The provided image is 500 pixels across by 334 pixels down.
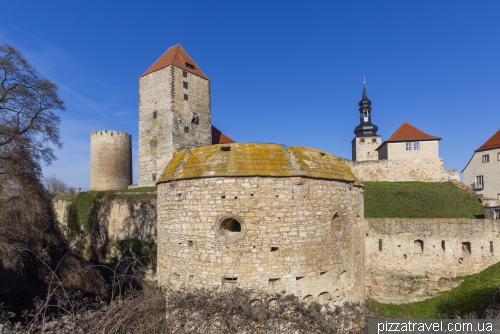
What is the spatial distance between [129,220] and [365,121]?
3930 centimetres

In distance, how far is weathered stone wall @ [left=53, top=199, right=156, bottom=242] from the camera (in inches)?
827

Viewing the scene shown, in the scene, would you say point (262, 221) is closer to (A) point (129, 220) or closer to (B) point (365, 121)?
(A) point (129, 220)

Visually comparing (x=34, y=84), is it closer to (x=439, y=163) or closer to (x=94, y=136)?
(x=94, y=136)

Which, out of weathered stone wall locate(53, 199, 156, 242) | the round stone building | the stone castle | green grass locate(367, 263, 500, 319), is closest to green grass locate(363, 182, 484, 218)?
green grass locate(367, 263, 500, 319)

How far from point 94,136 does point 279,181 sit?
1293 inches

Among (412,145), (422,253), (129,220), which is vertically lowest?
(422,253)

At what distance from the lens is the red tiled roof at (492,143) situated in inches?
1086

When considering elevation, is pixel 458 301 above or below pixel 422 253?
below

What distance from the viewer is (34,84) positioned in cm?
1309

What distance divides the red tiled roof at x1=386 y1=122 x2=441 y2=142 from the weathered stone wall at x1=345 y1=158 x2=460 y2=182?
2.45 m

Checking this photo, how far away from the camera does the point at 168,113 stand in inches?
1184

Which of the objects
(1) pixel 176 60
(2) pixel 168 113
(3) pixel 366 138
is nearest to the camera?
(2) pixel 168 113

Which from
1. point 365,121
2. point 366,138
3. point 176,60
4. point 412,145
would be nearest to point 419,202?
point 412,145

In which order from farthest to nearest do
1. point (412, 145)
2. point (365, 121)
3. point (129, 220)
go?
1. point (365, 121)
2. point (412, 145)
3. point (129, 220)
